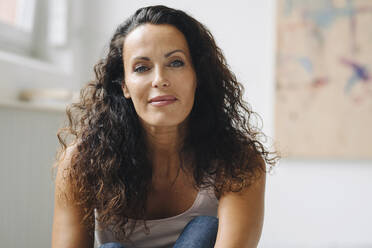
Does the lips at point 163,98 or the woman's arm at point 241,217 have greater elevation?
the lips at point 163,98

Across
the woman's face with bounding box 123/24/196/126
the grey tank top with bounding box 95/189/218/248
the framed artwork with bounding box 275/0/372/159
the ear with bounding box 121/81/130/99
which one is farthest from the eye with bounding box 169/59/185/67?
the framed artwork with bounding box 275/0/372/159

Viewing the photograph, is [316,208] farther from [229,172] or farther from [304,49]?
[229,172]

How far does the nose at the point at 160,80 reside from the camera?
111 cm

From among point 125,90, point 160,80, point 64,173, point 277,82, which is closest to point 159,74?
point 160,80

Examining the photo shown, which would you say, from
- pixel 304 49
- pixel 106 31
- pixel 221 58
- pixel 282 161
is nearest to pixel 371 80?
pixel 304 49

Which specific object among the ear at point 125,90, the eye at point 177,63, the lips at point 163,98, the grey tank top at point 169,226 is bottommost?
the grey tank top at point 169,226

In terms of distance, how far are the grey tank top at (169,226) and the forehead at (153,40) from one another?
0.41 metres

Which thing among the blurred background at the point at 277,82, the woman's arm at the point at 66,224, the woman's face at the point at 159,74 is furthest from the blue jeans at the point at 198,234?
the blurred background at the point at 277,82

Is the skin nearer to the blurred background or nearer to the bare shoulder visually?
the bare shoulder

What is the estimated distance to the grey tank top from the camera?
1227mm

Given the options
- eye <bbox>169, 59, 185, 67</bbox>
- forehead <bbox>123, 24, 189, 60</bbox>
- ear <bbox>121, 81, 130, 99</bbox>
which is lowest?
ear <bbox>121, 81, 130, 99</bbox>

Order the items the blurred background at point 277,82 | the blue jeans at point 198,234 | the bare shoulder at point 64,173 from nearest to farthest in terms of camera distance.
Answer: the blue jeans at point 198,234 < the bare shoulder at point 64,173 < the blurred background at point 277,82

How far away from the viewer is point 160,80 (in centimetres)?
111

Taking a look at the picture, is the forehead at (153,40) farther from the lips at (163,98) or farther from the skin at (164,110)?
the lips at (163,98)
